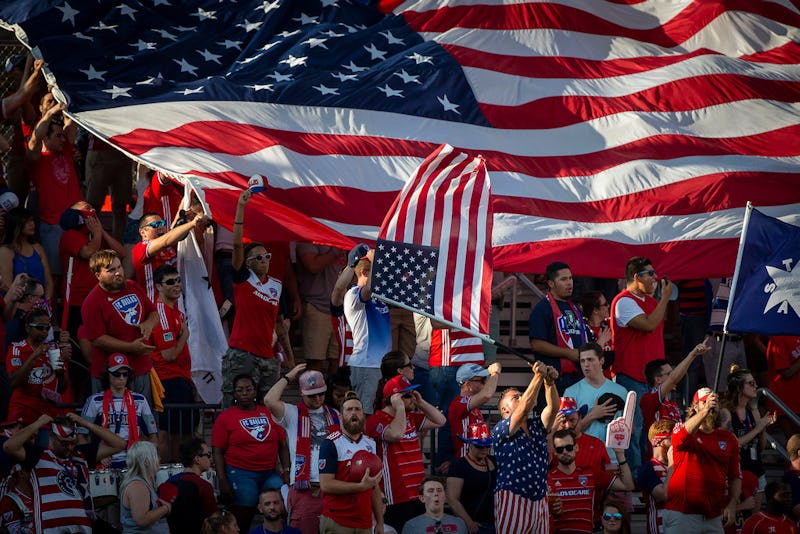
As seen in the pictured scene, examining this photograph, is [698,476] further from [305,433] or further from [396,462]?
[305,433]

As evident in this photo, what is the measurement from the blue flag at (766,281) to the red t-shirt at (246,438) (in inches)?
156

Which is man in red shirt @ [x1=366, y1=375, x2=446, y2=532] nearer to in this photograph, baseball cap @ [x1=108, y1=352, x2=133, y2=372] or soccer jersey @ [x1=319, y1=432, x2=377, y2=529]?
soccer jersey @ [x1=319, y1=432, x2=377, y2=529]

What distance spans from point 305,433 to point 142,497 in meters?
1.65

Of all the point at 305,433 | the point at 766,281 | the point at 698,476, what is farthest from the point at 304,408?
the point at 766,281

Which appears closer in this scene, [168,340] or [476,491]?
[476,491]

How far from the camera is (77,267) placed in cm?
1398

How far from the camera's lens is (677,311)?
60.1 ft

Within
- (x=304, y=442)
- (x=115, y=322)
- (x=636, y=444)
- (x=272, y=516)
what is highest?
(x=115, y=322)

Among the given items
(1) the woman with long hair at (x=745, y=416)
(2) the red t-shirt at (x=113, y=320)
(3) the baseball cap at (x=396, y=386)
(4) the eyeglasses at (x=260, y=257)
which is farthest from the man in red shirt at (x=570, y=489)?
(2) the red t-shirt at (x=113, y=320)

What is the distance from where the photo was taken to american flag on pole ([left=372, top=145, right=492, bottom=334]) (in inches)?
445

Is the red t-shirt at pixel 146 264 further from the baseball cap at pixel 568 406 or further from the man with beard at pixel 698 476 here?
the man with beard at pixel 698 476

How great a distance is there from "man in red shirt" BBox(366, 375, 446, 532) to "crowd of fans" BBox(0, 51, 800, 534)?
19 mm

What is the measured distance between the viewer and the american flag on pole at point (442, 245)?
445 inches

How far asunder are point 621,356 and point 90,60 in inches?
234
